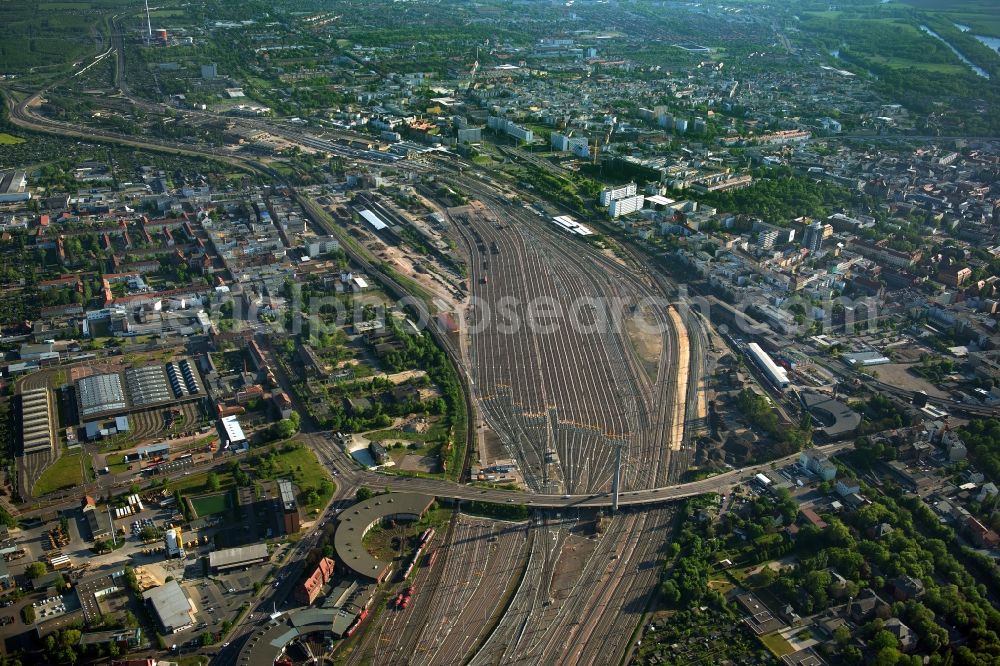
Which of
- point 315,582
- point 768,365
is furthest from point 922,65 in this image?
point 315,582

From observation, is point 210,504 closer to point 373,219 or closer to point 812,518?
point 812,518

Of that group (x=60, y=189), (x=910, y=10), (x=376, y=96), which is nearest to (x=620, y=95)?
(x=376, y=96)

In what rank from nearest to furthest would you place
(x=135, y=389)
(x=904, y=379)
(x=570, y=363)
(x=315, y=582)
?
(x=315, y=582) → (x=135, y=389) → (x=904, y=379) → (x=570, y=363)

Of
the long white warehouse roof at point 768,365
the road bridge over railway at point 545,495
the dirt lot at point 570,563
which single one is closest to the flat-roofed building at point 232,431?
the road bridge over railway at point 545,495

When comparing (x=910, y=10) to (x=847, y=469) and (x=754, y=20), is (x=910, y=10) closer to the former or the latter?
(x=754, y=20)

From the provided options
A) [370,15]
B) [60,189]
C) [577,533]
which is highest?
[370,15]


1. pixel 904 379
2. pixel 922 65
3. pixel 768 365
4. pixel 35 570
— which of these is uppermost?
pixel 922 65
